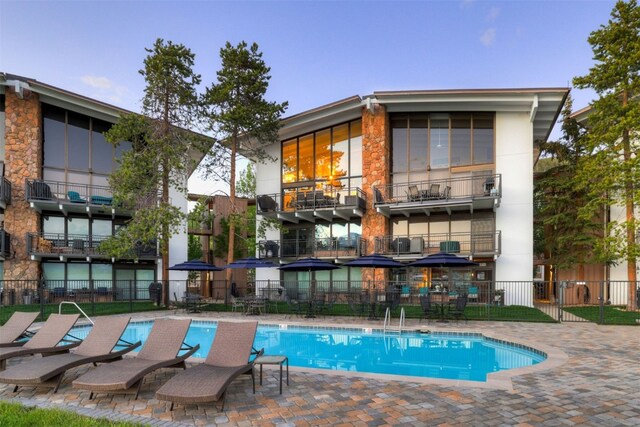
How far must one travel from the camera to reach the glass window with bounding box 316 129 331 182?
74.2ft

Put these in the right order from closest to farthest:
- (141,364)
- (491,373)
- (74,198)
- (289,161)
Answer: (141,364), (491,373), (74,198), (289,161)

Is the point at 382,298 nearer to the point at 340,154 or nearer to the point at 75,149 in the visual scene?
the point at 340,154

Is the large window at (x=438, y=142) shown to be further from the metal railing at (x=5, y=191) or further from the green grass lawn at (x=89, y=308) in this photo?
the metal railing at (x=5, y=191)

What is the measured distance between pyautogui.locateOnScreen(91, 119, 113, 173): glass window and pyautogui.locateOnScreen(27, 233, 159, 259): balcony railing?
3919mm

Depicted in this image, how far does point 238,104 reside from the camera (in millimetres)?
19500

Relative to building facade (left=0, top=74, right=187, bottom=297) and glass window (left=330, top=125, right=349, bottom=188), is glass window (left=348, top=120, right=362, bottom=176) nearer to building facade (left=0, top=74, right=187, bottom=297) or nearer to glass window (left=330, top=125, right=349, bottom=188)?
glass window (left=330, top=125, right=349, bottom=188)

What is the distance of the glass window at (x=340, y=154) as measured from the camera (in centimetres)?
2219

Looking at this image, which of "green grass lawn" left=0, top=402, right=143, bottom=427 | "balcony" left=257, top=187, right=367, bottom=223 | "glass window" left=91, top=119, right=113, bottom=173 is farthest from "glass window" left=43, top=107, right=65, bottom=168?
"green grass lawn" left=0, top=402, right=143, bottom=427

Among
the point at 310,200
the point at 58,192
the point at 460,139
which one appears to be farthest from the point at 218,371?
the point at 58,192

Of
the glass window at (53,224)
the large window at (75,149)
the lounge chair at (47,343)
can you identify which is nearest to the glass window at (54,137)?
the large window at (75,149)

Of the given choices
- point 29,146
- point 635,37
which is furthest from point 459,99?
point 29,146

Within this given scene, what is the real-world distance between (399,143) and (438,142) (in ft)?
6.63

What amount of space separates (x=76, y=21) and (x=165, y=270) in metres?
11.4

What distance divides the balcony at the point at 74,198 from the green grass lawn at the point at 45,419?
48.3ft
